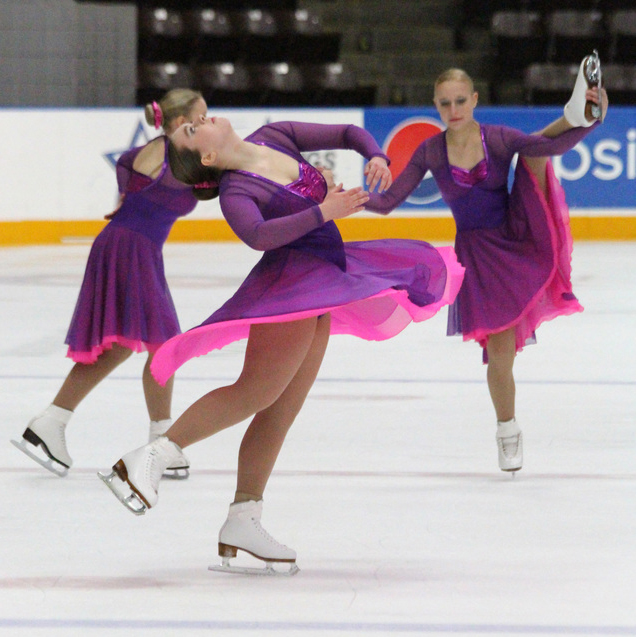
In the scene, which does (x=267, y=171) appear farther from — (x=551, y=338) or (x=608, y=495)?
(x=551, y=338)

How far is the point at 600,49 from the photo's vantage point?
1343cm

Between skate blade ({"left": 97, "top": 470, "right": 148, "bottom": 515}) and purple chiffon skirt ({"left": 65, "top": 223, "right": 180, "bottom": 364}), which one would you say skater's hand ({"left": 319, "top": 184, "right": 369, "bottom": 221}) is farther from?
purple chiffon skirt ({"left": 65, "top": 223, "right": 180, "bottom": 364})

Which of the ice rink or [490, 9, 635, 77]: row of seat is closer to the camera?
the ice rink

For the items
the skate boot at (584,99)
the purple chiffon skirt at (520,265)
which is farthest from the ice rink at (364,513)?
the skate boot at (584,99)

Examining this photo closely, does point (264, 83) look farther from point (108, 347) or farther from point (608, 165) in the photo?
point (108, 347)

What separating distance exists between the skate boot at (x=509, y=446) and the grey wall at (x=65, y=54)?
28.0ft

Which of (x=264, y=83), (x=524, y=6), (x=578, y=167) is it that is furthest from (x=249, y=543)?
(x=524, y=6)

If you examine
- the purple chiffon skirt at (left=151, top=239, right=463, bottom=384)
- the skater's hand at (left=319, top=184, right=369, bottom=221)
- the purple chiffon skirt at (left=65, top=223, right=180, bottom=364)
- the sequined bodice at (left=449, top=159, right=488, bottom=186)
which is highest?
the skater's hand at (left=319, top=184, right=369, bottom=221)

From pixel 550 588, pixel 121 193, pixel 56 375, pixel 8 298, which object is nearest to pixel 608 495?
pixel 550 588

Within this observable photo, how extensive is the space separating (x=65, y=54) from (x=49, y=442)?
8439 mm

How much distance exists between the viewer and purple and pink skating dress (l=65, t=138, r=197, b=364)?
12.2 ft

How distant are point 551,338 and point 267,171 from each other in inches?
151

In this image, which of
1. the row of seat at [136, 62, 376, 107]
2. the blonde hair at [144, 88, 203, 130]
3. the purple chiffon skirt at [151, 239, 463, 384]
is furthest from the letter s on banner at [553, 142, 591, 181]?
the purple chiffon skirt at [151, 239, 463, 384]

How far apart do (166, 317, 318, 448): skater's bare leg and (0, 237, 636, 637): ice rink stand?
13.5 inches
